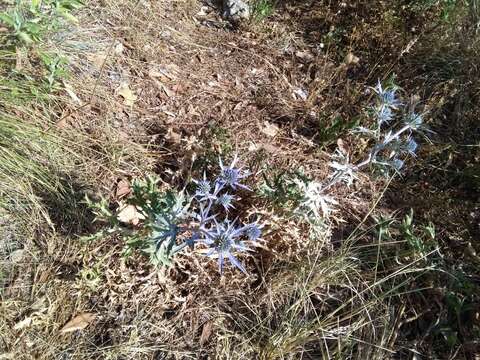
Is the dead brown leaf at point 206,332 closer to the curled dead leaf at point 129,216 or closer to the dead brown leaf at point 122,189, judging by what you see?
the curled dead leaf at point 129,216

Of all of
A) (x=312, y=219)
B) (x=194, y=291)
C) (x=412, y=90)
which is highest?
(x=412, y=90)

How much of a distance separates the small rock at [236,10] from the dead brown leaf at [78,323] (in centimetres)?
219

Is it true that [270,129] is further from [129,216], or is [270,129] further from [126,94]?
[129,216]

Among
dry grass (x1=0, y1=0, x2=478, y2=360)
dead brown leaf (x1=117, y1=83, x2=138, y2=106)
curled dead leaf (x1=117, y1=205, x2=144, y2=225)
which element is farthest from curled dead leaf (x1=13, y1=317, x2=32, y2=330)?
dead brown leaf (x1=117, y1=83, x2=138, y2=106)

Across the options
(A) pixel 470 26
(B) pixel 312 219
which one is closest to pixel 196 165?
(B) pixel 312 219

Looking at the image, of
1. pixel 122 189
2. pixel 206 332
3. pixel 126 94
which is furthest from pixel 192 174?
pixel 206 332

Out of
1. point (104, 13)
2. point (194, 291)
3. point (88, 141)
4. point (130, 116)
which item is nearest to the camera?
point (194, 291)

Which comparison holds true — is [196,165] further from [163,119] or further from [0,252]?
[0,252]

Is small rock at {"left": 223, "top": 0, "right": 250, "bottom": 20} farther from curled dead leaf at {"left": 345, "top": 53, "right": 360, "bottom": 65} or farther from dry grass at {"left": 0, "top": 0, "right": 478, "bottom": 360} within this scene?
curled dead leaf at {"left": 345, "top": 53, "right": 360, "bottom": 65}

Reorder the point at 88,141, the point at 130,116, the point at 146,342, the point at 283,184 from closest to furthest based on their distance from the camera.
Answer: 1. the point at 146,342
2. the point at 283,184
3. the point at 88,141
4. the point at 130,116

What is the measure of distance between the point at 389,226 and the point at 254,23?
1628mm

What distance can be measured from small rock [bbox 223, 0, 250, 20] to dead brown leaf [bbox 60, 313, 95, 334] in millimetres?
2194

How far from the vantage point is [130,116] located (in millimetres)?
2619

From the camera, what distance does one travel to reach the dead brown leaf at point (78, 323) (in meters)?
1.89
